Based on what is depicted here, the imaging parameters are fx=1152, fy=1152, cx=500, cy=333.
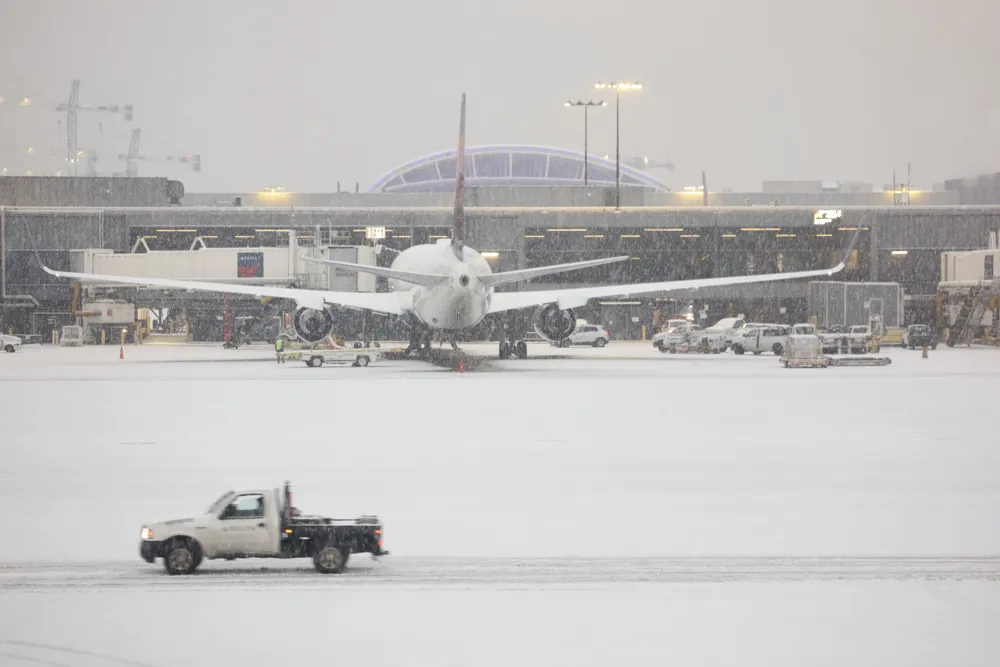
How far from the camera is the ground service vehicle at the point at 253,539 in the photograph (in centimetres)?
1188

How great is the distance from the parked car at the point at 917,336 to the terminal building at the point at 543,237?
1575 centimetres

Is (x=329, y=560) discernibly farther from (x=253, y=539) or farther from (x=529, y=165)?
(x=529, y=165)

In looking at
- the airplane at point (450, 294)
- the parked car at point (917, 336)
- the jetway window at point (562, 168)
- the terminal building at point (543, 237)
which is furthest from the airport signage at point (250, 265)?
the jetway window at point (562, 168)

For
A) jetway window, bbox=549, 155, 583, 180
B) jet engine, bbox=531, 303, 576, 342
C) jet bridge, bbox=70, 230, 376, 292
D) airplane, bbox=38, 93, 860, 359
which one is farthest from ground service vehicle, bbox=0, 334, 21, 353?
jetway window, bbox=549, 155, 583, 180

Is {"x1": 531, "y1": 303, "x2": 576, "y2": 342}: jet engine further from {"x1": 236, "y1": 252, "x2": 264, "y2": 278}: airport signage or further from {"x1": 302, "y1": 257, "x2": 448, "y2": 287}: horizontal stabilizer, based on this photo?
{"x1": 236, "y1": 252, "x2": 264, "y2": 278}: airport signage

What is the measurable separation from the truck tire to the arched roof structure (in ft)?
533

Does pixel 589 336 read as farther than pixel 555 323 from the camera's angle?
Yes

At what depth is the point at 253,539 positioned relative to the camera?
12.0m

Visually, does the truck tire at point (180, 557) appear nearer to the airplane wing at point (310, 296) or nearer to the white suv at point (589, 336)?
the airplane wing at point (310, 296)

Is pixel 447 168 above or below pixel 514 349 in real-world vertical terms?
above

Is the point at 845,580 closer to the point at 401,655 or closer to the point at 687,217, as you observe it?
A: the point at 401,655

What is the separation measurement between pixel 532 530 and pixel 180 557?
4296 mm

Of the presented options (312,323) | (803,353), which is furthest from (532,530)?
(803,353)

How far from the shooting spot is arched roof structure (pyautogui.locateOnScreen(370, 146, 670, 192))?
173375mm
